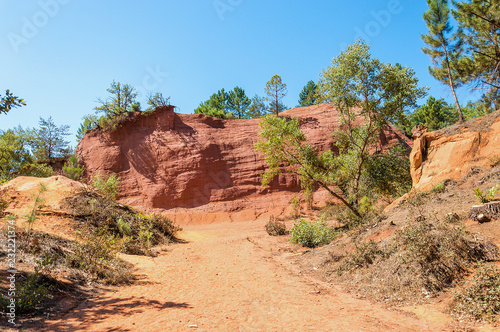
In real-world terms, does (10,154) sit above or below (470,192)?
above

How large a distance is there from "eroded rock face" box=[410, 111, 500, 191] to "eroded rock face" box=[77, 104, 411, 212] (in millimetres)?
16367

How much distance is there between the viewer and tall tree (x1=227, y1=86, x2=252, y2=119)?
155 ft

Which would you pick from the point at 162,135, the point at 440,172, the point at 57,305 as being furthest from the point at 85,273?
Answer: the point at 162,135

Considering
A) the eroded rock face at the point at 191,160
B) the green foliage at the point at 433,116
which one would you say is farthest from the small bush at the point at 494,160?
the green foliage at the point at 433,116

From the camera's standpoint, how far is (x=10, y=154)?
26.8 meters

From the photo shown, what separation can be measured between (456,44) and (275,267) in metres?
23.0

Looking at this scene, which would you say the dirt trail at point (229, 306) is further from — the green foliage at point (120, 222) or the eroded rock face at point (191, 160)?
the eroded rock face at point (191, 160)

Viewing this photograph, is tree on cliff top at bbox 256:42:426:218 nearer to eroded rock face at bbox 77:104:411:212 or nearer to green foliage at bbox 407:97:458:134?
eroded rock face at bbox 77:104:411:212

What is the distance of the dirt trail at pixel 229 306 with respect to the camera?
4129 mm

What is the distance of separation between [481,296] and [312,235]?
7457 millimetres

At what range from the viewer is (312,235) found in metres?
11.6

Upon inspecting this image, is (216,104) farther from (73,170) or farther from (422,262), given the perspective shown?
(422,262)

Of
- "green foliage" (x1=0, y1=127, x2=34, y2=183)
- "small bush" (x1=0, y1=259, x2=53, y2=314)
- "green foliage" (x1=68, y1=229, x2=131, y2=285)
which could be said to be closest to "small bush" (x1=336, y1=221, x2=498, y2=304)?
"green foliage" (x1=68, y1=229, x2=131, y2=285)

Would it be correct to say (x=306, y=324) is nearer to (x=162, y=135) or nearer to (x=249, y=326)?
(x=249, y=326)
